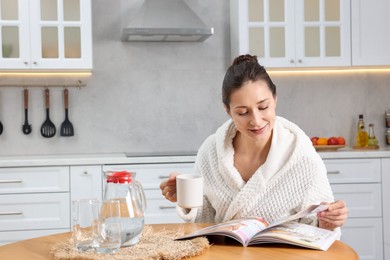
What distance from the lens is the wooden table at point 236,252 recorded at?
1.71 metres

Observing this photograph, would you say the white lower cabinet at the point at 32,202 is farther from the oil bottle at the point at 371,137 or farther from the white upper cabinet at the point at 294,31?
the oil bottle at the point at 371,137

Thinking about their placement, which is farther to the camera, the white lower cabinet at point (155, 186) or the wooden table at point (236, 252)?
the white lower cabinet at point (155, 186)

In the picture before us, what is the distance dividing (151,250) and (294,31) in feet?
9.33

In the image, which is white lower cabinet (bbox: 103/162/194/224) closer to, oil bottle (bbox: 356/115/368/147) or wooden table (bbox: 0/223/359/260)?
oil bottle (bbox: 356/115/368/147)

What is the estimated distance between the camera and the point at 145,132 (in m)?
4.49

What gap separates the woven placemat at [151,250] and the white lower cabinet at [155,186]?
195 centimetres

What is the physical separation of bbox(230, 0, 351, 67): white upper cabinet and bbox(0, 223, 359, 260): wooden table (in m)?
2.51

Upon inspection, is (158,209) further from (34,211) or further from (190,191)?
(190,191)

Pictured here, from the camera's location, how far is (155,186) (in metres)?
3.87

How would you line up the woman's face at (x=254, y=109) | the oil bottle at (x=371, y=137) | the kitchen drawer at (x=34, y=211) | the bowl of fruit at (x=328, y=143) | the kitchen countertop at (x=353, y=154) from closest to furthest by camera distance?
the woman's face at (x=254, y=109), the kitchen drawer at (x=34, y=211), the kitchen countertop at (x=353, y=154), the bowl of fruit at (x=328, y=143), the oil bottle at (x=371, y=137)

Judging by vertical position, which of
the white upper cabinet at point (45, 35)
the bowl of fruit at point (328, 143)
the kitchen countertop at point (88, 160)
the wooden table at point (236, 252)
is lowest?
the wooden table at point (236, 252)

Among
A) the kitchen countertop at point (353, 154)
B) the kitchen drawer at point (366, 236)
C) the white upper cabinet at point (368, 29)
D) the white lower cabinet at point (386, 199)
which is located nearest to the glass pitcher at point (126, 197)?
the kitchen countertop at point (353, 154)

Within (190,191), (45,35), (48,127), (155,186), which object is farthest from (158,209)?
(190,191)

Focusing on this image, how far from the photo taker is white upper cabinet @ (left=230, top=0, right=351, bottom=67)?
13.9 ft
